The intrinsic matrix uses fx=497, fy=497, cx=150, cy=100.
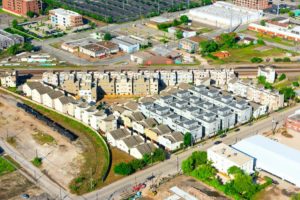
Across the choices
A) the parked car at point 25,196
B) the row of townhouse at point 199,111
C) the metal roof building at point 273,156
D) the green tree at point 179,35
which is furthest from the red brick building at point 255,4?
the parked car at point 25,196

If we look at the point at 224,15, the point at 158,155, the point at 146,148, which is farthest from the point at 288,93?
the point at 224,15

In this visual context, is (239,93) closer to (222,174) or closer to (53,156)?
(222,174)

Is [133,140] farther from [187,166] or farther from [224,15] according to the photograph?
[224,15]

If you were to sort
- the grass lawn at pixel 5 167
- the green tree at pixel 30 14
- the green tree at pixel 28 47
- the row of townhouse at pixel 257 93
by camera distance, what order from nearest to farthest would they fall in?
the grass lawn at pixel 5 167 < the row of townhouse at pixel 257 93 < the green tree at pixel 28 47 < the green tree at pixel 30 14

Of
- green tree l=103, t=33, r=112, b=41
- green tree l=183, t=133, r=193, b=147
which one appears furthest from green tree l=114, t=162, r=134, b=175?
green tree l=103, t=33, r=112, b=41

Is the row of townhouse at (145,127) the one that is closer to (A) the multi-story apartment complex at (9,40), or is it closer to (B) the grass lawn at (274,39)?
(A) the multi-story apartment complex at (9,40)

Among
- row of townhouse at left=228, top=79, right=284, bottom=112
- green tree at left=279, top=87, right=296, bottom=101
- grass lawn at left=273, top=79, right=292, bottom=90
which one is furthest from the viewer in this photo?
grass lawn at left=273, top=79, right=292, bottom=90

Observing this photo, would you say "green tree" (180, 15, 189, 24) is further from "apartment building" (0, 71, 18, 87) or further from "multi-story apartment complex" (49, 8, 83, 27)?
"apartment building" (0, 71, 18, 87)
